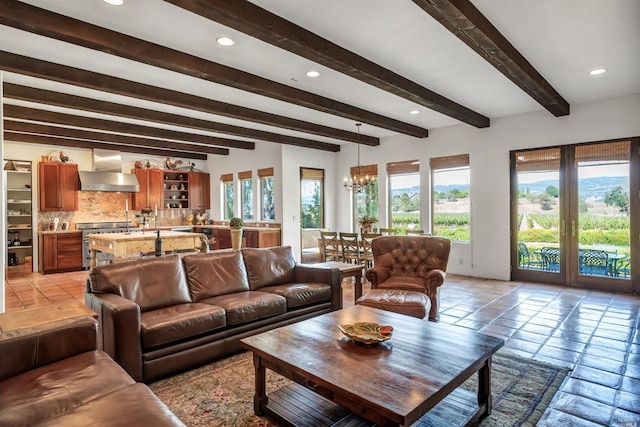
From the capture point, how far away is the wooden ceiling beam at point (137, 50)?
2.72 metres

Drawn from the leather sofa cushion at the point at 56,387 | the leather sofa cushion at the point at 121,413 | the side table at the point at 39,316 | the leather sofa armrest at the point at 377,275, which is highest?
the side table at the point at 39,316

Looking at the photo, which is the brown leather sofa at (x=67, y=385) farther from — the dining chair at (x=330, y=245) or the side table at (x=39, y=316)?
the dining chair at (x=330, y=245)

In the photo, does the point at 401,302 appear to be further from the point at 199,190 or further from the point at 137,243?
the point at 199,190

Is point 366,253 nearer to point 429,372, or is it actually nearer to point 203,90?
point 203,90

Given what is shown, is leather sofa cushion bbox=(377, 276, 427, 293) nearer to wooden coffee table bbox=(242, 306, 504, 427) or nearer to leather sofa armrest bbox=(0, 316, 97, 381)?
wooden coffee table bbox=(242, 306, 504, 427)

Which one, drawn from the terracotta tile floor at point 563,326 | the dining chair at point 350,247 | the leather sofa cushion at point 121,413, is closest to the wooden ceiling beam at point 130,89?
the dining chair at point 350,247

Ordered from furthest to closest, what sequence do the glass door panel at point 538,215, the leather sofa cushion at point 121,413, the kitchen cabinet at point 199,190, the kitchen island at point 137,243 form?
the kitchen cabinet at point 199,190 < the glass door panel at point 538,215 < the kitchen island at point 137,243 < the leather sofa cushion at point 121,413

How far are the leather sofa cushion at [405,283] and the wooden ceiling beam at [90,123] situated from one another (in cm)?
536

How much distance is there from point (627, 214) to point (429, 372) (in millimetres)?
5259

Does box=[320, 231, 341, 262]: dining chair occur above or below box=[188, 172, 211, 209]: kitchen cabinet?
below

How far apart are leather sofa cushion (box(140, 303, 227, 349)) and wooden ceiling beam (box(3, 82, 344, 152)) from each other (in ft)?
11.4

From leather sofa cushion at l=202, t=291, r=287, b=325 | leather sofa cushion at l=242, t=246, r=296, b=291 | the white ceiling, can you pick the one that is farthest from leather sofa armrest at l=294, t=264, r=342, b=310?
the white ceiling

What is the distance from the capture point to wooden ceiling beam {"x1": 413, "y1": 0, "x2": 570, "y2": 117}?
2.57m

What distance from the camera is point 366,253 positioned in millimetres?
6289
